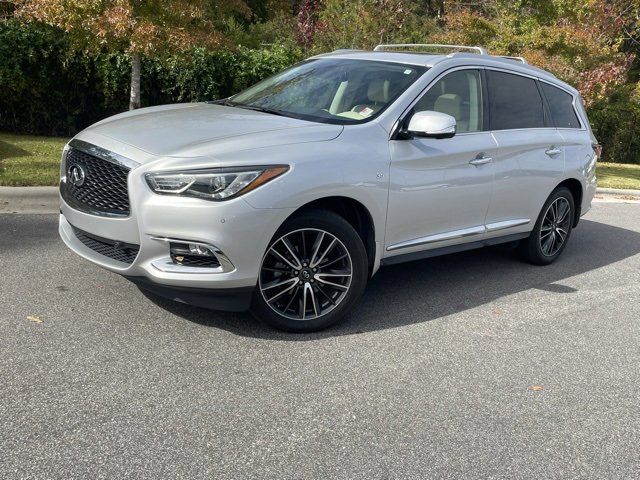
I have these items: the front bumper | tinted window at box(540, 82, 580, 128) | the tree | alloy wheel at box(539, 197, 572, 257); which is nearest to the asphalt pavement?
the front bumper

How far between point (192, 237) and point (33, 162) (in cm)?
568

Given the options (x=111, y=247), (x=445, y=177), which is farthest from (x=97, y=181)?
(x=445, y=177)

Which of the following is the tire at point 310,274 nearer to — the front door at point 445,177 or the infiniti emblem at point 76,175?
the front door at point 445,177

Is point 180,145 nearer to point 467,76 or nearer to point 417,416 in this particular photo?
point 417,416

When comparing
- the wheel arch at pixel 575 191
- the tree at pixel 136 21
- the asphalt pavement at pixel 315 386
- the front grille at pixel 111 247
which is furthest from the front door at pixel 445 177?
the tree at pixel 136 21

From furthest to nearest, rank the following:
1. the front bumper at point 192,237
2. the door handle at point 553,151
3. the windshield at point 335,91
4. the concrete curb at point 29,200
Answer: the concrete curb at point 29,200
the door handle at point 553,151
the windshield at point 335,91
the front bumper at point 192,237

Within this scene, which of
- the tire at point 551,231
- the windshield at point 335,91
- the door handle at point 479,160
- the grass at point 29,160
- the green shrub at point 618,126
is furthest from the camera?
the green shrub at point 618,126

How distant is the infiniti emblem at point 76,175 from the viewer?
4422mm

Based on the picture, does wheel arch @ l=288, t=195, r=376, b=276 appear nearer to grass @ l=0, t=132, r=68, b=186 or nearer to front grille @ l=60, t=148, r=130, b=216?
front grille @ l=60, t=148, r=130, b=216

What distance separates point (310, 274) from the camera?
450 cm

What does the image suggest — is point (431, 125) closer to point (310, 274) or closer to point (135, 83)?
point (310, 274)

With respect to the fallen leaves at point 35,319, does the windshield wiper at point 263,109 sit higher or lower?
higher

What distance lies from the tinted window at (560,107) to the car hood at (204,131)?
9.17 feet

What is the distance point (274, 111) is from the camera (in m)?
5.17
